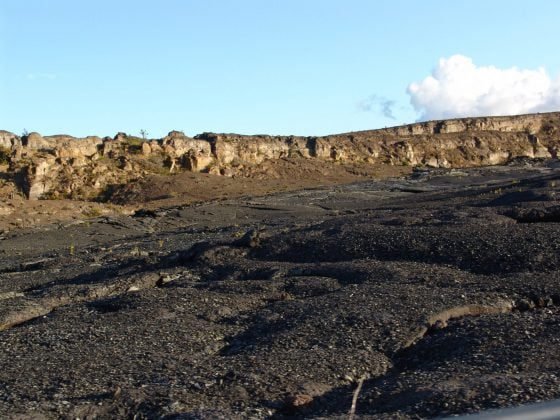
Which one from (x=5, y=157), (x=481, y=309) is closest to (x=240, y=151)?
(x=5, y=157)

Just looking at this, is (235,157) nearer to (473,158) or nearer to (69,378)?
(473,158)

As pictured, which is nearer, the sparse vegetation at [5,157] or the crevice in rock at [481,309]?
the crevice in rock at [481,309]

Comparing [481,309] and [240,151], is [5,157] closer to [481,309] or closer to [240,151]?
[240,151]

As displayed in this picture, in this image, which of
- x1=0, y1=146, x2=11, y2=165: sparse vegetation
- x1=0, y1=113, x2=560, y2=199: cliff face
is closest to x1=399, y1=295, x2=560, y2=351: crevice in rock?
x1=0, y1=113, x2=560, y2=199: cliff face

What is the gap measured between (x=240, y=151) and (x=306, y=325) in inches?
1752

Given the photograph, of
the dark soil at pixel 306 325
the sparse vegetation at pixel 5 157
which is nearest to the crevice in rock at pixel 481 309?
the dark soil at pixel 306 325

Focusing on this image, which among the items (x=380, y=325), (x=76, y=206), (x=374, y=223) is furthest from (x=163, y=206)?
(x=380, y=325)

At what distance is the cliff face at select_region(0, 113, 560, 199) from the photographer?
43562 mm

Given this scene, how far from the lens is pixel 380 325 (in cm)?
846

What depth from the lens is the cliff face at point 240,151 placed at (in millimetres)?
43562

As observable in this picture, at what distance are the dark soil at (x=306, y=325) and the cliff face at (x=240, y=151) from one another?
27.6 metres

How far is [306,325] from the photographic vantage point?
28.4 feet

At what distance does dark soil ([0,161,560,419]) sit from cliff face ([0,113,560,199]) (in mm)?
27560

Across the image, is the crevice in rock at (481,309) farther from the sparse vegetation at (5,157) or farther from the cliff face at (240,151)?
the sparse vegetation at (5,157)
